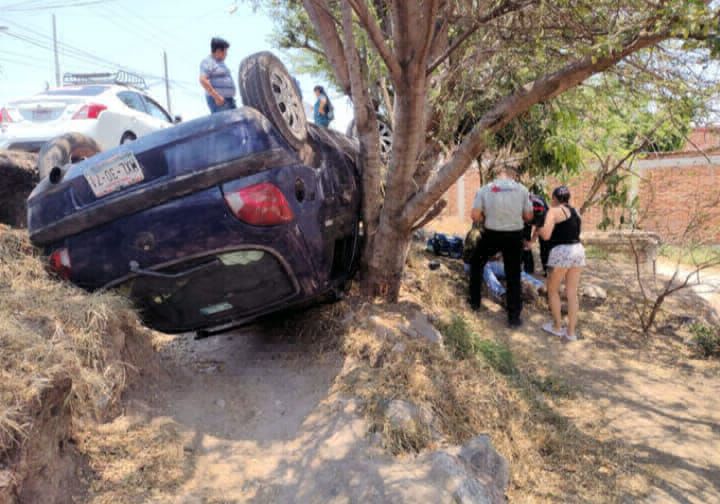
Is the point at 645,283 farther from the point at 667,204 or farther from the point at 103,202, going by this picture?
the point at 103,202

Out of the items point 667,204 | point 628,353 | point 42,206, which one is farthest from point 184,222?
point 667,204

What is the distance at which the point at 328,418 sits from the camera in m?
3.23

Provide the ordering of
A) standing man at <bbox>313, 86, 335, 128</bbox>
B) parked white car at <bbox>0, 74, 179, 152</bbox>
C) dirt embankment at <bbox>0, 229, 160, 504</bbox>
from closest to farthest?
dirt embankment at <bbox>0, 229, 160, 504</bbox>
parked white car at <bbox>0, 74, 179, 152</bbox>
standing man at <bbox>313, 86, 335, 128</bbox>

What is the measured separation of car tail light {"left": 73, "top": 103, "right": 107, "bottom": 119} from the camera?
7.22m

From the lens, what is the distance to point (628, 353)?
6.23 m

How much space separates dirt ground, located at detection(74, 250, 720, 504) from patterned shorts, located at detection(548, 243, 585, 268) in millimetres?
915

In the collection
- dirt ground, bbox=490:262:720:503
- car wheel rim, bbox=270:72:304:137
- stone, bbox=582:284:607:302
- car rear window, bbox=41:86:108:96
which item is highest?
car rear window, bbox=41:86:108:96

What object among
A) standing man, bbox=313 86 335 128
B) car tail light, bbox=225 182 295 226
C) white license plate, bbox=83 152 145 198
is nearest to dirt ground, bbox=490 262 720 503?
car tail light, bbox=225 182 295 226

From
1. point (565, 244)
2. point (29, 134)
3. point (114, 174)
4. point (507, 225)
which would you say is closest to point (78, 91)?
point (29, 134)

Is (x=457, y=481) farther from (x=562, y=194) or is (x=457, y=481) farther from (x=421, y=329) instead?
(x=562, y=194)

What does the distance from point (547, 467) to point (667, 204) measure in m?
4.78

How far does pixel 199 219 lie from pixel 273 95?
99 centimetres

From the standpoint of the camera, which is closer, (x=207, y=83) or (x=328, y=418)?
(x=328, y=418)

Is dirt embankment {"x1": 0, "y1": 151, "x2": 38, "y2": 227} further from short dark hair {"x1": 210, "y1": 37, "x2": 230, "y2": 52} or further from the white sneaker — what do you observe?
the white sneaker
